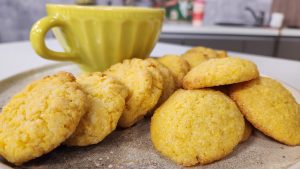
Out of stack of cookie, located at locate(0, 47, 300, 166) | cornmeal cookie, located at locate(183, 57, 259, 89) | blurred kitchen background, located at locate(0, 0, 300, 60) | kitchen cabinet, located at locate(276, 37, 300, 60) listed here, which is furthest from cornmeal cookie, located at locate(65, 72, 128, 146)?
kitchen cabinet, located at locate(276, 37, 300, 60)

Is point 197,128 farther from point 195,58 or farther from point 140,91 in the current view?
point 195,58

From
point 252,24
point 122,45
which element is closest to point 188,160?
point 122,45

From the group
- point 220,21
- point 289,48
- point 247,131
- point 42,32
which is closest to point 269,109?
point 247,131

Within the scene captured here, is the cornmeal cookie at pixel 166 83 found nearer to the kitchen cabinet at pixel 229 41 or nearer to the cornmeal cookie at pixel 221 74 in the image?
the cornmeal cookie at pixel 221 74

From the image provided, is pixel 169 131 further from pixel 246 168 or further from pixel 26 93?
pixel 26 93

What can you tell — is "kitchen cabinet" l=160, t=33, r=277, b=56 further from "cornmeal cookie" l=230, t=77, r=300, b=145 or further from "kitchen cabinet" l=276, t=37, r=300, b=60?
"cornmeal cookie" l=230, t=77, r=300, b=145

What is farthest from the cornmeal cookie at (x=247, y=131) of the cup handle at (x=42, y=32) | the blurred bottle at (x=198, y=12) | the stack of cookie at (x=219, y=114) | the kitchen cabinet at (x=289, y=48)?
the blurred bottle at (x=198, y=12)
